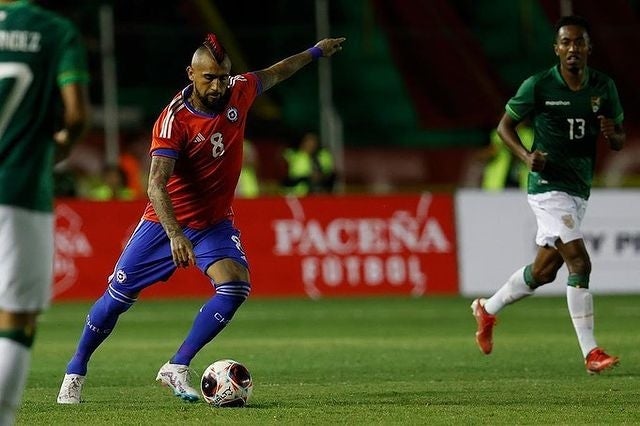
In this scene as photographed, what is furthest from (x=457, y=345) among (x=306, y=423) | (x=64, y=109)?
(x=64, y=109)

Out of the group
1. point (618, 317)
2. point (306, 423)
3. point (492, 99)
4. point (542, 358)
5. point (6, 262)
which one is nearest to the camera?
point (6, 262)

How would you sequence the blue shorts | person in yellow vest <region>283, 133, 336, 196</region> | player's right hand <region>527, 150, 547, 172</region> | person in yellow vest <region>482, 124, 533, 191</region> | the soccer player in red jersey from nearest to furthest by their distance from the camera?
the soccer player in red jersey
the blue shorts
player's right hand <region>527, 150, 547, 172</region>
person in yellow vest <region>482, 124, 533, 191</region>
person in yellow vest <region>283, 133, 336, 196</region>

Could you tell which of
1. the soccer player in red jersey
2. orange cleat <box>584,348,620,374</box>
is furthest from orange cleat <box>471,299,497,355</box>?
the soccer player in red jersey

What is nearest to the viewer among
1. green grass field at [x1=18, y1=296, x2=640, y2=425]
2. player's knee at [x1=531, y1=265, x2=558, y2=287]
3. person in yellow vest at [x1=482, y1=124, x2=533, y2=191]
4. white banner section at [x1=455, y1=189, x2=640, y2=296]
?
green grass field at [x1=18, y1=296, x2=640, y2=425]

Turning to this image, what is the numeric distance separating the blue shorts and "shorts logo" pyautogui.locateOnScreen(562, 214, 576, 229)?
2.72 m

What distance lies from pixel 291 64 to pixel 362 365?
2.58m

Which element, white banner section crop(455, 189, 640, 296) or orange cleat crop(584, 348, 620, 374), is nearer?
orange cleat crop(584, 348, 620, 374)

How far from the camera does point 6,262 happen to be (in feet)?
20.3

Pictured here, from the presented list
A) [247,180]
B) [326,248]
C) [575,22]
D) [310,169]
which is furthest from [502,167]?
[575,22]

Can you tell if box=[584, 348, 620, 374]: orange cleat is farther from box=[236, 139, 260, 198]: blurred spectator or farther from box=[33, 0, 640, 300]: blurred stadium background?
box=[236, 139, 260, 198]: blurred spectator

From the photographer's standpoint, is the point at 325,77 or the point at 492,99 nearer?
the point at 325,77

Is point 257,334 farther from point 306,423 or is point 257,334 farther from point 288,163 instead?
point 288,163

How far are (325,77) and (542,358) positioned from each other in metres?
10.00

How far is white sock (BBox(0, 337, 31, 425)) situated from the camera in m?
6.16
